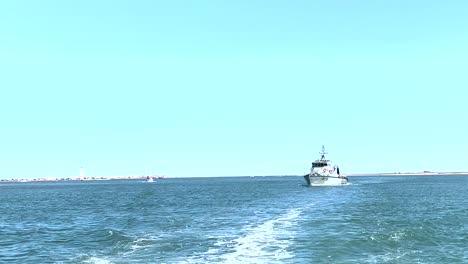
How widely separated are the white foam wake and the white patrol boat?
269 ft

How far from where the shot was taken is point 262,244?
31.4 meters

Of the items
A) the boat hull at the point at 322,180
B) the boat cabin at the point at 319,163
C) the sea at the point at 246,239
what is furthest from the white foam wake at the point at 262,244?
the boat cabin at the point at 319,163

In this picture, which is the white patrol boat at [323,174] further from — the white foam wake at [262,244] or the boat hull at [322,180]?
the white foam wake at [262,244]

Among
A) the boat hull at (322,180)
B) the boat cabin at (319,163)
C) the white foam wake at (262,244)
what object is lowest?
the white foam wake at (262,244)

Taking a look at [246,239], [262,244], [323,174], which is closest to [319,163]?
[323,174]

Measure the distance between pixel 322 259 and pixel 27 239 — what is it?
22.6 m

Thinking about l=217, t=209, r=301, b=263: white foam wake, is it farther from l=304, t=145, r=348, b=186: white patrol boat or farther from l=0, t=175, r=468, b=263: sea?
l=304, t=145, r=348, b=186: white patrol boat

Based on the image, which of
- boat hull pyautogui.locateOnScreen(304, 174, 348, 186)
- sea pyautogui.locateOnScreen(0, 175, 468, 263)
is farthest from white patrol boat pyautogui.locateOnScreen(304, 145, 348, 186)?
sea pyautogui.locateOnScreen(0, 175, 468, 263)

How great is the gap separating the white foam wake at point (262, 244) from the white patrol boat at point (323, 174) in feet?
269

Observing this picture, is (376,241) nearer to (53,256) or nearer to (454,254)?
(454,254)

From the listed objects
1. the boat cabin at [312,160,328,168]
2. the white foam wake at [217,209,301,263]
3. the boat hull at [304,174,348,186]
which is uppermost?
the boat cabin at [312,160,328,168]

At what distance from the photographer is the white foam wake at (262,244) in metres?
27.1

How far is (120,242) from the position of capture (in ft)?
109

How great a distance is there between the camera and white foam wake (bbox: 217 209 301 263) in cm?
2709
